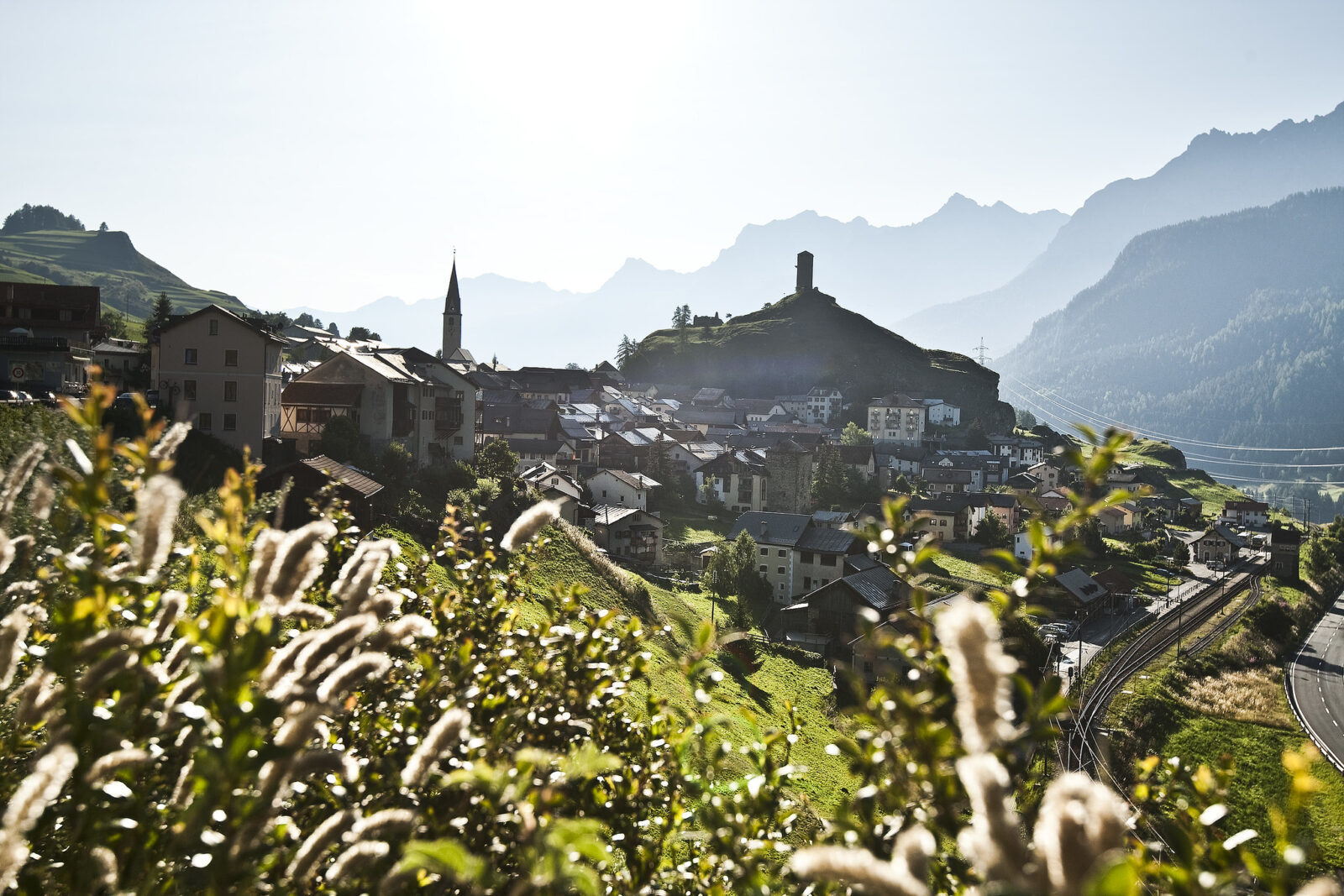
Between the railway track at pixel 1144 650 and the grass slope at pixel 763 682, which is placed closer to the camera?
the grass slope at pixel 763 682

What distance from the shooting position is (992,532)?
7250 cm

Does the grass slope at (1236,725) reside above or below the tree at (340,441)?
below

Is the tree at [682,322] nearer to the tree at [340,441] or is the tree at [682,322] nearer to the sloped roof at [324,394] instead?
the sloped roof at [324,394]

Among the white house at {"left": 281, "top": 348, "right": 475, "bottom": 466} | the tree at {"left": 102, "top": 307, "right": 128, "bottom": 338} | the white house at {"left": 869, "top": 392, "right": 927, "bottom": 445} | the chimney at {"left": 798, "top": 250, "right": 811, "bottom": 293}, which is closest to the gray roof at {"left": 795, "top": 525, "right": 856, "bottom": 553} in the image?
the white house at {"left": 281, "top": 348, "right": 475, "bottom": 466}

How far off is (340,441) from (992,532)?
2230 inches

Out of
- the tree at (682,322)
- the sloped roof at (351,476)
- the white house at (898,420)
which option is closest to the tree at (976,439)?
the white house at (898,420)

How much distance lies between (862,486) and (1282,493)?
167125mm

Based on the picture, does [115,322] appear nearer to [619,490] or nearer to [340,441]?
[619,490]

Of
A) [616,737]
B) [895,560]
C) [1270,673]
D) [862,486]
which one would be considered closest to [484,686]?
[616,737]

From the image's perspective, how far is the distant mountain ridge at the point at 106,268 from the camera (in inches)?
6053

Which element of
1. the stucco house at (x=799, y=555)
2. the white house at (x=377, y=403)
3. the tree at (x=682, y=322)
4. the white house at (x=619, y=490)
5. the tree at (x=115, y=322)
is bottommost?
the stucco house at (x=799, y=555)

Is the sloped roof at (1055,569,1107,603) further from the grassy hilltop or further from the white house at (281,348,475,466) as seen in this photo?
the grassy hilltop

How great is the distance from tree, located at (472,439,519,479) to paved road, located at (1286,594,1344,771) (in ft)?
132

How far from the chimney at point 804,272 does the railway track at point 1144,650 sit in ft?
340
